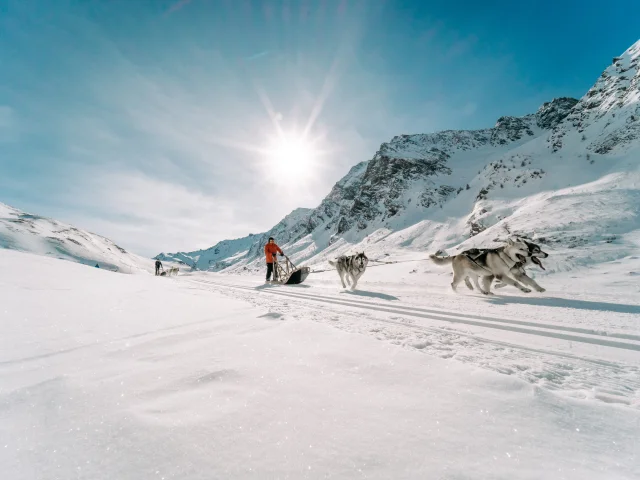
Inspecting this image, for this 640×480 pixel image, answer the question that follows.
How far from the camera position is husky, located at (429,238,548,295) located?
5684mm

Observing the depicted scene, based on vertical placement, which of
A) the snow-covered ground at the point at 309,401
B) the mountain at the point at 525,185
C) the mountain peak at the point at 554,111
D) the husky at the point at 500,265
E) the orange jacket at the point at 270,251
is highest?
the mountain peak at the point at 554,111

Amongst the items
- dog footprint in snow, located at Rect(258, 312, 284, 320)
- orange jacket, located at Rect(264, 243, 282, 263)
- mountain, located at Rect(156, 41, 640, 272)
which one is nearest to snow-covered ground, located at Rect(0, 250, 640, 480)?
dog footprint in snow, located at Rect(258, 312, 284, 320)

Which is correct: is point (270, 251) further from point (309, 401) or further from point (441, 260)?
point (309, 401)

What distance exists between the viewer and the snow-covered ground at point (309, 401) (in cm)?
93

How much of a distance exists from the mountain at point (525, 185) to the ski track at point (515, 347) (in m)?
6.48

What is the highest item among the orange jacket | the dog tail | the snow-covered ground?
the orange jacket

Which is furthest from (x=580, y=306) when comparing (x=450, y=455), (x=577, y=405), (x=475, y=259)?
(x=450, y=455)

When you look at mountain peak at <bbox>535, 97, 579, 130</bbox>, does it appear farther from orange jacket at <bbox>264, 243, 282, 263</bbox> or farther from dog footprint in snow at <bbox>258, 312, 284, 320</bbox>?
dog footprint in snow at <bbox>258, 312, 284, 320</bbox>

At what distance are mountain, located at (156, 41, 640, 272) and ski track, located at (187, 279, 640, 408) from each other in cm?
648

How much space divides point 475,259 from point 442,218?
40416 mm


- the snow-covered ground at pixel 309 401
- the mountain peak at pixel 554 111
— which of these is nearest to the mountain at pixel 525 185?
the mountain peak at pixel 554 111

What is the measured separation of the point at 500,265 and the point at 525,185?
2823 centimetres

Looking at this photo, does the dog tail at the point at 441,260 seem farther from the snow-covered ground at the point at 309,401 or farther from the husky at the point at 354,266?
the snow-covered ground at the point at 309,401

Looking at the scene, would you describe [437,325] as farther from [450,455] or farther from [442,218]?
[442,218]
